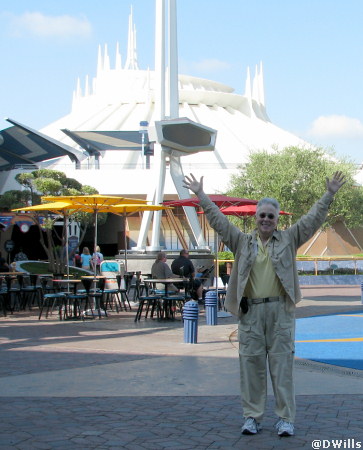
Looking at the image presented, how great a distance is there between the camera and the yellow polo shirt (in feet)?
17.3

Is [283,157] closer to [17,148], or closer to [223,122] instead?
[17,148]

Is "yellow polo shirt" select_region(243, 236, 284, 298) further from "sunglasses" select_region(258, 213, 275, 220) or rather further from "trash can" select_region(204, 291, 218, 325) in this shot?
"trash can" select_region(204, 291, 218, 325)

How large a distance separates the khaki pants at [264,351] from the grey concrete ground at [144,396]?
29cm

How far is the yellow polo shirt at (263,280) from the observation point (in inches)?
207

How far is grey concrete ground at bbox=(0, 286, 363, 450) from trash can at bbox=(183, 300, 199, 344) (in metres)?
0.19

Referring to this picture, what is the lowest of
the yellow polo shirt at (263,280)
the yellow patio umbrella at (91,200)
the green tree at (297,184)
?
the yellow polo shirt at (263,280)

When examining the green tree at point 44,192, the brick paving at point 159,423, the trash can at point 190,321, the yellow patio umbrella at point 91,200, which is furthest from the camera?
the green tree at point 44,192

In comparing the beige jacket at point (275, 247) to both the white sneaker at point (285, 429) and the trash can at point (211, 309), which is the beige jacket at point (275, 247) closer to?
the white sneaker at point (285, 429)

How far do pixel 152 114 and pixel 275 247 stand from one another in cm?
6423

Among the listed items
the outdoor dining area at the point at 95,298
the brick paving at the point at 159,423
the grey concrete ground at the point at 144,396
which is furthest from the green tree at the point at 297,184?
the brick paving at the point at 159,423

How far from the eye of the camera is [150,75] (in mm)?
75938

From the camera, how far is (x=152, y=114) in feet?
225

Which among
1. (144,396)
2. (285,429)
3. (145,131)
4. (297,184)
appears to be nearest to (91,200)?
(144,396)

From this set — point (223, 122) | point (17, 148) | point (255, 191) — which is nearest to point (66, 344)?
point (255, 191)
